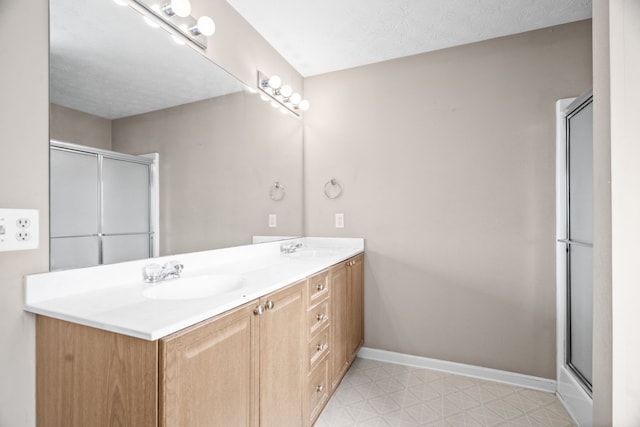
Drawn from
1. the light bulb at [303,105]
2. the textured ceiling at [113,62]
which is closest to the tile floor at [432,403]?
the textured ceiling at [113,62]

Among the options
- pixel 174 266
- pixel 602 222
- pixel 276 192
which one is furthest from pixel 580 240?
pixel 174 266

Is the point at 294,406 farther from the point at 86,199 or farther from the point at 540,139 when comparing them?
the point at 540,139

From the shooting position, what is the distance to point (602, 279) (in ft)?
2.52

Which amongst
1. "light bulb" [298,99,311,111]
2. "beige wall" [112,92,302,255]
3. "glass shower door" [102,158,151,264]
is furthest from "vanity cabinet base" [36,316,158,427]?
"light bulb" [298,99,311,111]

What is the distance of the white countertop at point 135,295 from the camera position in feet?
2.39

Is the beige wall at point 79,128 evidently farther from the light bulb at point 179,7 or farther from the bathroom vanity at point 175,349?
the light bulb at point 179,7

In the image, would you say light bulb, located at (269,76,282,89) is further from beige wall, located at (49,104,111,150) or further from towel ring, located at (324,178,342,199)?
beige wall, located at (49,104,111,150)

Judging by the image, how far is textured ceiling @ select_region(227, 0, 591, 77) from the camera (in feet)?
5.50

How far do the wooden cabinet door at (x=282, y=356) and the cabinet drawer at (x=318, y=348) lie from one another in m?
0.11

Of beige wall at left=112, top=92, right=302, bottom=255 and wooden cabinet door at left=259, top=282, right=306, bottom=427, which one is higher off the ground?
beige wall at left=112, top=92, right=302, bottom=255

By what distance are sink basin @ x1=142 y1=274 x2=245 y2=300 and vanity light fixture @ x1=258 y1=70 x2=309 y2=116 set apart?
1.30 m

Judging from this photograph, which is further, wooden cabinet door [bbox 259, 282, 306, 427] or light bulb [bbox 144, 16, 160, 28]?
light bulb [bbox 144, 16, 160, 28]

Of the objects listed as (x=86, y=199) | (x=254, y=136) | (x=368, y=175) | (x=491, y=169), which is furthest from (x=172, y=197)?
(x=491, y=169)

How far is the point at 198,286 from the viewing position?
49.3 inches
